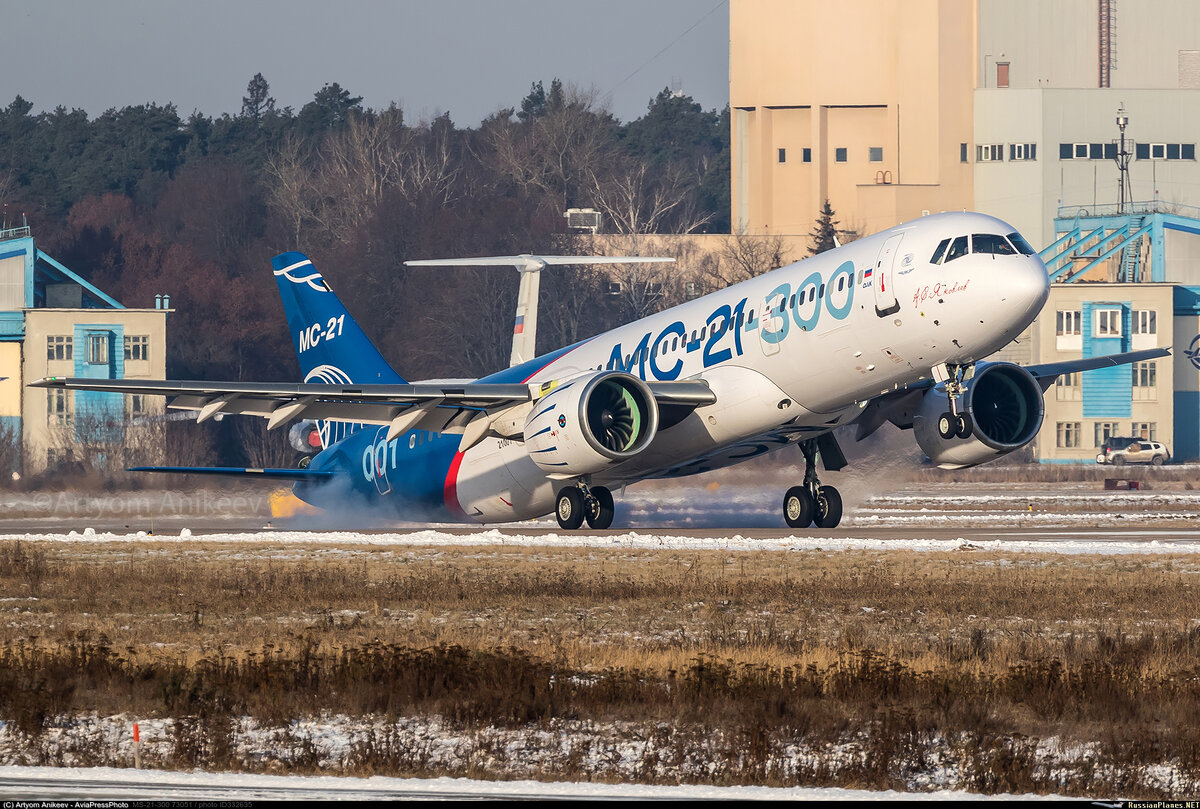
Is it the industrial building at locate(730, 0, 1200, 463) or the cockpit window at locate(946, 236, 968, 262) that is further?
the industrial building at locate(730, 0, 1200, 463)

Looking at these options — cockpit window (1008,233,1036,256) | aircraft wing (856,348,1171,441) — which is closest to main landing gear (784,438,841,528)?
aircraft wing (856,348,1171,441)

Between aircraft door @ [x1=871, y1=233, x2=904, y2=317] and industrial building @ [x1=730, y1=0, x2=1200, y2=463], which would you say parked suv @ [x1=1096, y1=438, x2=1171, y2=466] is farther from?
aircraft door @ [x1=871, y1=233, x2=904, y2=317]

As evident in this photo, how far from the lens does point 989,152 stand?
119500mm

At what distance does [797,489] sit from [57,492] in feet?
72.8

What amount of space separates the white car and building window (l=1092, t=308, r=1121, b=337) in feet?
25.3

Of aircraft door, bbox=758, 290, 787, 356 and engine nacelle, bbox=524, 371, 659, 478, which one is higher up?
aircraft door, bbox=758, 290, 787, 356

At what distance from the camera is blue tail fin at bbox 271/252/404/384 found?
4031 cm

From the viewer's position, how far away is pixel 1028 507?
50.5m

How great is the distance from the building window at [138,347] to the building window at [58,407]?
14.9ft

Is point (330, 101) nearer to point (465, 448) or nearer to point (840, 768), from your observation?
point (465, 448)

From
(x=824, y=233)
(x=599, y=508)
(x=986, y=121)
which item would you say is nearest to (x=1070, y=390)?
(x=824, y=233)

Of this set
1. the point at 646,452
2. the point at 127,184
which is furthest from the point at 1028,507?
the point at 127,184

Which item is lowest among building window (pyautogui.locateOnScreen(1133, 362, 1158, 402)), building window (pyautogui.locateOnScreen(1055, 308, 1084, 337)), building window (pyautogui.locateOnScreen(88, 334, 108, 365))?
building window (pyautogui.locateOnScreen(1133, 362, 1158, 402))

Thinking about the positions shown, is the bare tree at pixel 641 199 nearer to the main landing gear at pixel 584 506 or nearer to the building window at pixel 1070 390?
the building window at pixel 1070 390
